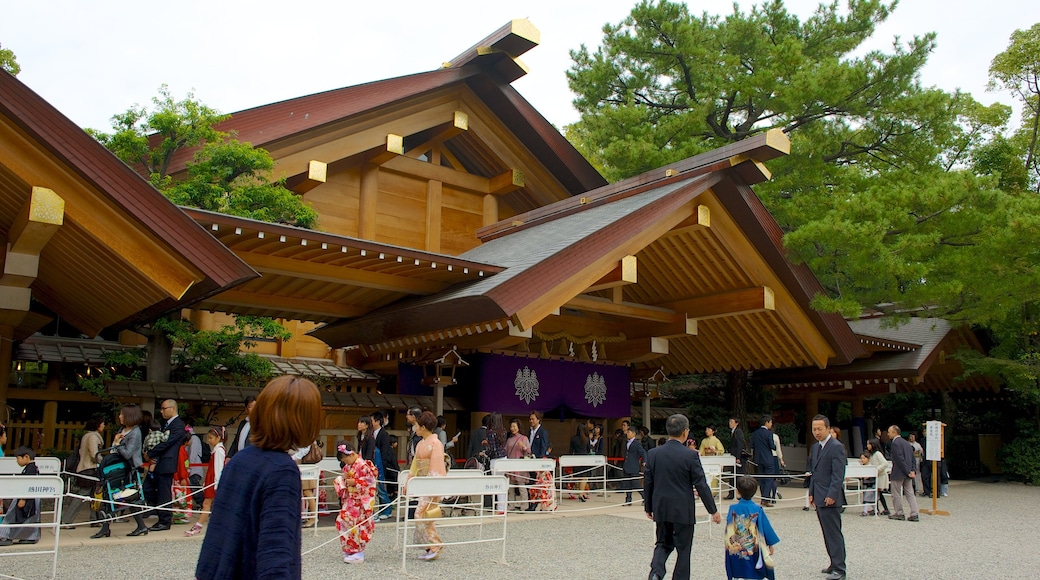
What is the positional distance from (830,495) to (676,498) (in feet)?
6.45

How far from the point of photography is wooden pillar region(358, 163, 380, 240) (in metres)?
15.4

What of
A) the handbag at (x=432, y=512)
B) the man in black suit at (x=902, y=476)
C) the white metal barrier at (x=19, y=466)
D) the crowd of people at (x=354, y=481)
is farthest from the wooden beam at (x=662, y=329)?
the white metal barrier at (x=19, y=466)

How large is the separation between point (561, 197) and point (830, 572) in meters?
11.6

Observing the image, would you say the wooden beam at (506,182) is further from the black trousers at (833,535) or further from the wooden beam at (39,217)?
the black trousers at (833,535)

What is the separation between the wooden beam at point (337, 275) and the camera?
1027 cm

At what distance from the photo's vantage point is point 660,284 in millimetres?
14406

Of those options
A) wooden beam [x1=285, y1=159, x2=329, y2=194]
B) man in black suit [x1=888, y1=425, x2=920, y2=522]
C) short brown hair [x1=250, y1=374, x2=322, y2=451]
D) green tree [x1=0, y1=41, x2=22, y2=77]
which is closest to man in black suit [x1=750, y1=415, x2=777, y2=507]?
man in black suit [x1=888, y1=425, x2=920, y2=522]

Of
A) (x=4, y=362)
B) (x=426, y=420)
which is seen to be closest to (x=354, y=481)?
(x=426, y=420)

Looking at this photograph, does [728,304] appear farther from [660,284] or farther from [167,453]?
[167,453]

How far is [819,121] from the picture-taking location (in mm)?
19297

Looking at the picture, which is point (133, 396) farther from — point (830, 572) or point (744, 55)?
point (744, 55)

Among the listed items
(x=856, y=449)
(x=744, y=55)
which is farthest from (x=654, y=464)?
(x=744, y=55)

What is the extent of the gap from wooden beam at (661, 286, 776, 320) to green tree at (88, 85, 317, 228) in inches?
262

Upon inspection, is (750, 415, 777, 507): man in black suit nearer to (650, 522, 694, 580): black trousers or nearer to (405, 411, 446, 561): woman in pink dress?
(405, 411, 446, 561): woman in pink dress
